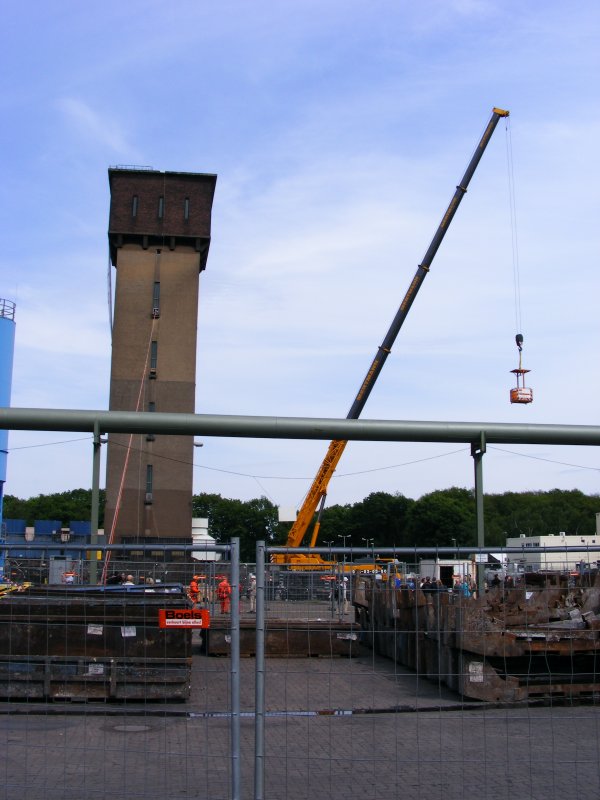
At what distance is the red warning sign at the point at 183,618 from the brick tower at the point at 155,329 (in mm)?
45294

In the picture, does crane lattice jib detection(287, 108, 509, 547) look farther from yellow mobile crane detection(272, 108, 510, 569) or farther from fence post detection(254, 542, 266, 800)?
fence post detection(254, 542, 266, 800)

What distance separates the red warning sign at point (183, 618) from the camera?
21.0 feet

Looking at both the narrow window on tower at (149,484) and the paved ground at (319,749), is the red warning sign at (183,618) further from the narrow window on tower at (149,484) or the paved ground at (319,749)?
the narrow window on tower at (149,484)

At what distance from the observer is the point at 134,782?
25.5ft

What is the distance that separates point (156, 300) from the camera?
2185 inches

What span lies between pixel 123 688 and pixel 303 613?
3063 mm

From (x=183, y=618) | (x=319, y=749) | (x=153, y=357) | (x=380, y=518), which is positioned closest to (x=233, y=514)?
(x=380, y=518)

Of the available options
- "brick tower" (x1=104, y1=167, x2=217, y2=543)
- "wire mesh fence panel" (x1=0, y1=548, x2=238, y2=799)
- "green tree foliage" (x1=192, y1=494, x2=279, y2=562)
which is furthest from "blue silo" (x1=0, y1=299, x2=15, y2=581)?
"green tree foliage" (x1=192, y1=494, x2=279, y2=562)

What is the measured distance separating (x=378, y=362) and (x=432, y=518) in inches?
2019

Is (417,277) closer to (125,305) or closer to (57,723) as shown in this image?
(125,305)

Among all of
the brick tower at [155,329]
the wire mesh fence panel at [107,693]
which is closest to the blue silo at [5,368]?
the brick tower at [155,329]

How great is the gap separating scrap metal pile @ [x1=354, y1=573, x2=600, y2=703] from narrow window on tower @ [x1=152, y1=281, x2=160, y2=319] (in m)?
43.2

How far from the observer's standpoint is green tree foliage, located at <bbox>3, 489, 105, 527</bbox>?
12775 cm

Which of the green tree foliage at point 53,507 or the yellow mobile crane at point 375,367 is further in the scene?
the green tree foliage at point 53,507
